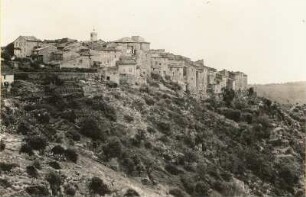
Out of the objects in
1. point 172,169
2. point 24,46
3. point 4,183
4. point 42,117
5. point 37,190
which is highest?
point 24,46

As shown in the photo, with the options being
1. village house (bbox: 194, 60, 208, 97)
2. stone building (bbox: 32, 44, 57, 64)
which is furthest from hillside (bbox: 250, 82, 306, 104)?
stone building (bbox: 32, 44, 57, 64)

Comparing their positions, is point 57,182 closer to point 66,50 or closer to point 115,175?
point 115,175

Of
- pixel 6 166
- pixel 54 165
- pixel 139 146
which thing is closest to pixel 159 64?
pixel 139 146

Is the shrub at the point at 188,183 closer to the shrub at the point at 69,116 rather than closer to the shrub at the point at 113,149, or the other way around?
the shrub at the point at 113,149

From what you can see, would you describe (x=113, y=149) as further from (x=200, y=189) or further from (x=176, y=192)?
(x=200, y=189)

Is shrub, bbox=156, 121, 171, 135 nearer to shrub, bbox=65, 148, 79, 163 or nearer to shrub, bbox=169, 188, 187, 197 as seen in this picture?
shrub, bbox=169, 188, 187, 197

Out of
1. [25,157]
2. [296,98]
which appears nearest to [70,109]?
[25,157]
